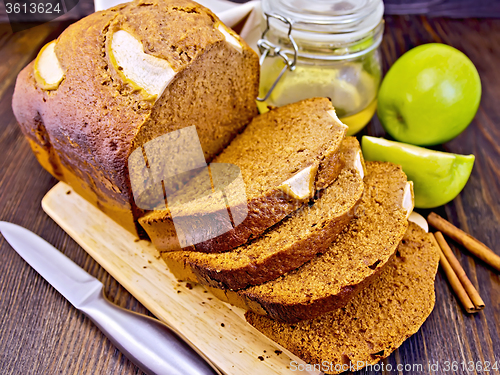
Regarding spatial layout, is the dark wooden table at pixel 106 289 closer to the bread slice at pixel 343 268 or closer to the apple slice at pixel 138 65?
the bread slice at pixel 343 268

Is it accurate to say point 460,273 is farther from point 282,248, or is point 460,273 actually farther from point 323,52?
point 323,52

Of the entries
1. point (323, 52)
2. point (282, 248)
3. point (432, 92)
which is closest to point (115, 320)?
point (282, 248)

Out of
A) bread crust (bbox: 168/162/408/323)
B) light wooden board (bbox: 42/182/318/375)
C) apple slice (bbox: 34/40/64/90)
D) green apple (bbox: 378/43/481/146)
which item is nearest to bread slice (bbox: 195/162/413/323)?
bread crust (bbox: 168/162/408/323)

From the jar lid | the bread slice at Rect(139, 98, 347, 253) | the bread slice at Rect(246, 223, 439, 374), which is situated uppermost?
the jar lid

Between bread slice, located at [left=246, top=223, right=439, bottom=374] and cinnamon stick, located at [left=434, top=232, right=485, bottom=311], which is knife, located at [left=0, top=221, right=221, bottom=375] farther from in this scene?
cinnamon stick, located at [left=434, top=232, right=485, bottom=311]

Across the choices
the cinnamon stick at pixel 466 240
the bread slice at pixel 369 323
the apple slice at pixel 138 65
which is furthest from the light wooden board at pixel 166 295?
the cinnamon stick at pixel 466 240

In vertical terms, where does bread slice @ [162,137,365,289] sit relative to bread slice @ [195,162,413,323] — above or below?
above

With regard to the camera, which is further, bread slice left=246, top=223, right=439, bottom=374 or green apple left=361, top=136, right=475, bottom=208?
green apple left=361, top=136, right=475, bottom=208

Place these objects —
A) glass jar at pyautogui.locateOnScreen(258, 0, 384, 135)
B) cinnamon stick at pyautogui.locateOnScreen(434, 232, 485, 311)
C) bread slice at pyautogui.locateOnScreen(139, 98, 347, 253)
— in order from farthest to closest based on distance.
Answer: glass jar at pyautogui.locateOnScreen(258, 0, 384, 135) → cinnamon stick at pyautogui.locateOnScreen(434, 232, 485, 311) → bread slice at pyautogui.locateOnScreen(139, 98, 347, 253)

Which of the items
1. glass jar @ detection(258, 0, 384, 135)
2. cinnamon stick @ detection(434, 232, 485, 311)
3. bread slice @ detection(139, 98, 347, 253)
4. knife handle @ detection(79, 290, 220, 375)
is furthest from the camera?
glass jar @ detection(258, 0, 384, 135)
